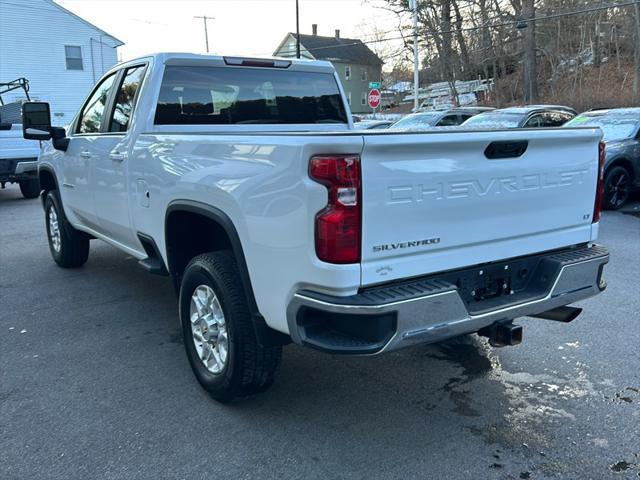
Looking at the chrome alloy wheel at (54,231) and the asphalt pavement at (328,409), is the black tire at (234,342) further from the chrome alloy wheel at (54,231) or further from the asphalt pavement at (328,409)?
the chrome alloy wheel at (54,231)

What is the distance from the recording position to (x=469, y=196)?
2.87m

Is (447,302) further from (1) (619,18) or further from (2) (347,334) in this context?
(1) (619,18)

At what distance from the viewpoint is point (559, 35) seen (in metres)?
33.0

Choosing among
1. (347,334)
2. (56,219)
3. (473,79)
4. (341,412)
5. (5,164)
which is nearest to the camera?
(347,334)

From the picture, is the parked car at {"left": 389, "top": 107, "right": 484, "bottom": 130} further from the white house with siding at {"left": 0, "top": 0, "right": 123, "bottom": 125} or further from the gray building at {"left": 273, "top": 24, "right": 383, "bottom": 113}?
the gray building at {"left": 273, "top": 24, "right": 383, "bottom": 113}

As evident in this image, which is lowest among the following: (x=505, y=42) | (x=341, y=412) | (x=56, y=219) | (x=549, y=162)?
(x=341, y=412)

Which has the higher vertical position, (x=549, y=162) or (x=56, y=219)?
(x=549, y=162)

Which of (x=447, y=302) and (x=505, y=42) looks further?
(x=505, y=42)

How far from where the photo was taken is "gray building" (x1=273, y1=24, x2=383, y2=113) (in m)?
60.4

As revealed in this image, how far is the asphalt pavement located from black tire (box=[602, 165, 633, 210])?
5554 mm

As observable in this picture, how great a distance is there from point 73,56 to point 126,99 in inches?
1227

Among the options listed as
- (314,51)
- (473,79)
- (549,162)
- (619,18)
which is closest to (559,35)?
(619,18)

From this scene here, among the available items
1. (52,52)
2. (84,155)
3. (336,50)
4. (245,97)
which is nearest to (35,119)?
(84,155)

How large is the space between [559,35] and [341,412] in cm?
3483
